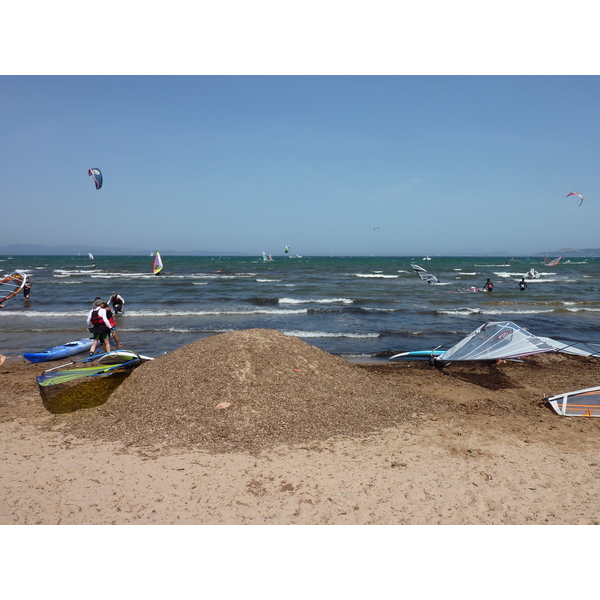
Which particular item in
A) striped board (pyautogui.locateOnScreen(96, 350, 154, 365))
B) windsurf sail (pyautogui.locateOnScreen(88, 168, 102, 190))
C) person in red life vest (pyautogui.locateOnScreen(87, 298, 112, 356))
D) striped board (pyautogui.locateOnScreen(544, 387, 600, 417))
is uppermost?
windsurf sail (pyautogui.locateOnScreen(88, 168, 102, 190))

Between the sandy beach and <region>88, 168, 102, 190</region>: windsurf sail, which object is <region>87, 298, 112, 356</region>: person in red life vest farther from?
<region>88, 168, 102, 190</region>: windsurf sail

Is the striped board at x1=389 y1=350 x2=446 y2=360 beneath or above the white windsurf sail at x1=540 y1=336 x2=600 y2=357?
beneath

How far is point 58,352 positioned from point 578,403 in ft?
40.8

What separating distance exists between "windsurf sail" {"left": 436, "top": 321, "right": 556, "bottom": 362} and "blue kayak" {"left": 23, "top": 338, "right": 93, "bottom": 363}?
1014cm

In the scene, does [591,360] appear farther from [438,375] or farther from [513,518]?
[513,518]

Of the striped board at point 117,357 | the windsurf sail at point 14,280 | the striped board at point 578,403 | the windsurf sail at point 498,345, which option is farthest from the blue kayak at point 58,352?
the striped board at point 578,403

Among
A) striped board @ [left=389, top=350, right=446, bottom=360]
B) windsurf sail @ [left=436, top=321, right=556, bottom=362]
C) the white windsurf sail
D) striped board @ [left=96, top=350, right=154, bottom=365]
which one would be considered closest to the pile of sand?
striped board @ [left=96, top=350, right=154, bottom=365]

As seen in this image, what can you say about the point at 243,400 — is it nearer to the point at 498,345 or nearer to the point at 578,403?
the point at 498,345

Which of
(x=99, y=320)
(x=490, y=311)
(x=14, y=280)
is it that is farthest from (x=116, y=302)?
(x=490, y=311)

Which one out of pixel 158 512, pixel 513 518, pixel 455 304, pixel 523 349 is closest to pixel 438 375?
pixel 523 349

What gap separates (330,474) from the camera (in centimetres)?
463

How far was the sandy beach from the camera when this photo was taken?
391 cm

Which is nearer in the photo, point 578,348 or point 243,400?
point 243,400

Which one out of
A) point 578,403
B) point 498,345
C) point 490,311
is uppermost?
point 498,345
